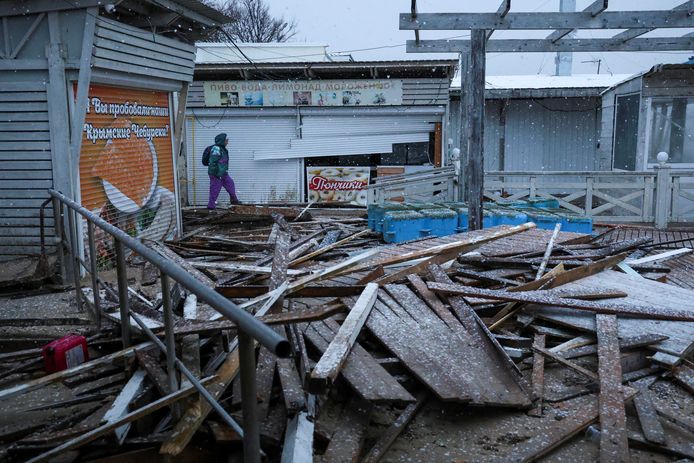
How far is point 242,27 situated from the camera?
4106 centimetres

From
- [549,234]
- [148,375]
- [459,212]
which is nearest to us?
[148,375]

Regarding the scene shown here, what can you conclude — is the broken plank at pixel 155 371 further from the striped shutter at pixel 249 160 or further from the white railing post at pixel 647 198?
the striped shutter at pixel 249 160

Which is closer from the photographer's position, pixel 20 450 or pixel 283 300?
pixel 20 450

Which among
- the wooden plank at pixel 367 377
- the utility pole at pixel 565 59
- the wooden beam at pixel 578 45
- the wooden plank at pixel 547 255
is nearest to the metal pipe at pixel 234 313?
the wooden plank at pixel 367 377

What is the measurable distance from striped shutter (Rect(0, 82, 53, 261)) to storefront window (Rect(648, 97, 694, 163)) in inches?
567

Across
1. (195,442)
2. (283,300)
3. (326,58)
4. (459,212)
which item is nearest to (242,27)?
(326,58)

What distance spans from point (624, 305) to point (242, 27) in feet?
129

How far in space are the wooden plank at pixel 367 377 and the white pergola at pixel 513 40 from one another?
6.16m

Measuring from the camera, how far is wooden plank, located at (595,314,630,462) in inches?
154

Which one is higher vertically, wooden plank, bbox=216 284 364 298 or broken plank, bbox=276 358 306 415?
wooden plank, bbox=216 284 364 298

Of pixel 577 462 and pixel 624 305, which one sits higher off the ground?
pixel 624 305

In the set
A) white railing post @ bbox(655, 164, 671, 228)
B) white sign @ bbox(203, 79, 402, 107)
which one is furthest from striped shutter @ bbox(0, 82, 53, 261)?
white railing post @ bbox(655, 164, 671, 228)

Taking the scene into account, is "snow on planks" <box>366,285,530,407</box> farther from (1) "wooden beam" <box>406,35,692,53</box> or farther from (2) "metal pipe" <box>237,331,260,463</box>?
(1) "wooden beam" <box>406,35,692,53</box>

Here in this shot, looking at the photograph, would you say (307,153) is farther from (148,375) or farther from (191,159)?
(148,375)
